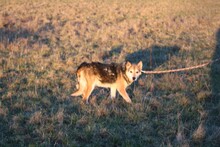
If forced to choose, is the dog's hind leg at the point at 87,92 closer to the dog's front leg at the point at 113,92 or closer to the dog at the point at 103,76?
the dog at the point at 103,76

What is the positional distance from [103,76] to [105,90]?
1.42 m

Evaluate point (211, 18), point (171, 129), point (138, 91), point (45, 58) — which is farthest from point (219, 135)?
point (211, 18)

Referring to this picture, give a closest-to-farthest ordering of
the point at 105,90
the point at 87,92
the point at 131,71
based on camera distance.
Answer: the point at 87,92 < the point at 131,71 < the point at 105,90

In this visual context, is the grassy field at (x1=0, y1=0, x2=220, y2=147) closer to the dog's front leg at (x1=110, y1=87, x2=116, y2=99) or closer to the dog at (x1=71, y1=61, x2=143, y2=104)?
the dog's front leg at (x1=110, y1=87, x2=116, y2=99)

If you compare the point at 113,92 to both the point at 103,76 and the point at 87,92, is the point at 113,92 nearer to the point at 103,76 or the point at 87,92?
the point at 103,76

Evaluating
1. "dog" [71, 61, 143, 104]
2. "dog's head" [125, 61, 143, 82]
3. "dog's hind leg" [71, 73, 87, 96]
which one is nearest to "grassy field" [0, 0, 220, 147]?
"dog's hind leg" [71, 73, 87, 96]

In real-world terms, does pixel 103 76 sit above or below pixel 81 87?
above

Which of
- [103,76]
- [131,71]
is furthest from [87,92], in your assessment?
[131,71]

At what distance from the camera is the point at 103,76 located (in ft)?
26.1

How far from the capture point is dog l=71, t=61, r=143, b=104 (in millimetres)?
7887

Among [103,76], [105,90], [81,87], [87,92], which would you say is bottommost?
[105,90]

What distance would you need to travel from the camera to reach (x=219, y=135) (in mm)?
6191

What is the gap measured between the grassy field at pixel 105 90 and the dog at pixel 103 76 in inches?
11.7

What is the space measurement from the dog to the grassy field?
0.30 metres
